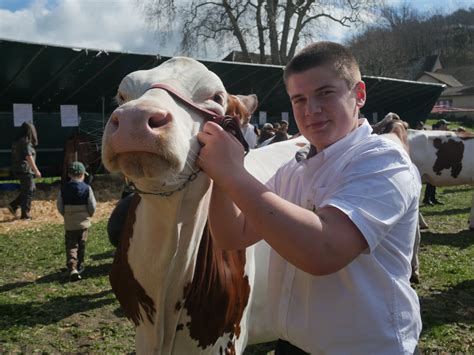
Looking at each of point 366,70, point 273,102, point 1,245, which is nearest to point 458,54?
point 366,70

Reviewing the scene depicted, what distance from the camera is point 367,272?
1.49 metres

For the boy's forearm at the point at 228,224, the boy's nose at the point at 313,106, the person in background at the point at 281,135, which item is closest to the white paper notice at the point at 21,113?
the person in background at the point at 281,135

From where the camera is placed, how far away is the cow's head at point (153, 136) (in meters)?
1.62

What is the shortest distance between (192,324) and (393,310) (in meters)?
1.16

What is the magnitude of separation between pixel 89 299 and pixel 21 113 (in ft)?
23.7

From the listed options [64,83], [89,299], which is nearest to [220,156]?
[89,299]

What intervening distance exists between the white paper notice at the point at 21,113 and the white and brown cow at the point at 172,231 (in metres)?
9.46

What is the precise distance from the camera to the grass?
419cm

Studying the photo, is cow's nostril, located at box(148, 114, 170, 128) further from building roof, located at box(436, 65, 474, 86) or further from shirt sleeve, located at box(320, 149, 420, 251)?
building roof, located at box(436, 65, 474, 86)

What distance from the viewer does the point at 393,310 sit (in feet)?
4.84

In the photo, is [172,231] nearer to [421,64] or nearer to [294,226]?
[294,226]

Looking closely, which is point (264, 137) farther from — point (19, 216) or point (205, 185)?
point (205, 185)

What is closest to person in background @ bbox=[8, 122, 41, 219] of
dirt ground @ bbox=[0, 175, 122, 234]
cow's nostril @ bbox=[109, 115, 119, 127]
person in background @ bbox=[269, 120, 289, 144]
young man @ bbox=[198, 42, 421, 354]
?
dirt ground @ bbox=[0, 175, 122, 234]

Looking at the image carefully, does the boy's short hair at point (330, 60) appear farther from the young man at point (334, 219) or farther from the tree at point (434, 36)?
the tree at point (434, 36)
